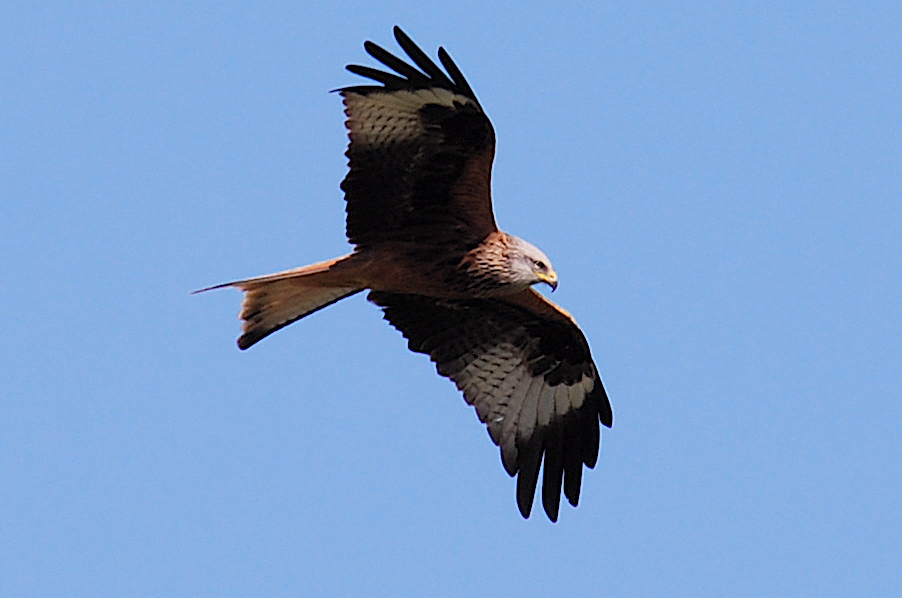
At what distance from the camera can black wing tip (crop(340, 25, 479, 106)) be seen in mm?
8492

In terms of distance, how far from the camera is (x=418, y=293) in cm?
956

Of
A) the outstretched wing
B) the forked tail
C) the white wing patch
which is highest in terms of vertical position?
the white wing patch

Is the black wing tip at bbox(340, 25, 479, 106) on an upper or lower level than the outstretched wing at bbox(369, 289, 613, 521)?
upper

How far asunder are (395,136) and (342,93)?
1.31ft

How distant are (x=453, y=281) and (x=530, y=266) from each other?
1.48ft

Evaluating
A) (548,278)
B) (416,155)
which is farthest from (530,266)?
(416,155)

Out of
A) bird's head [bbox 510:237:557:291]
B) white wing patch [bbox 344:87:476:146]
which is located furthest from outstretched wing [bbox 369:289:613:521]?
white wing patch [bbox 344:87:476:146]

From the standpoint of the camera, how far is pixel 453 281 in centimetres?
927

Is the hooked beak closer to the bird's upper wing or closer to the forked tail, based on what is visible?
the bird's upper wing

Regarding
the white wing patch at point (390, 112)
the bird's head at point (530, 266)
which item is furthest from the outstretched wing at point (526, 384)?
the white wing patch at point (390, 112)

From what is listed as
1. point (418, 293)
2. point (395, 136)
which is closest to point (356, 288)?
point (418, 293)

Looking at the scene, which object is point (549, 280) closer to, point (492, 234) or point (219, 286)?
point (492, 234)

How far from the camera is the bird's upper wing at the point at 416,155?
8703mm

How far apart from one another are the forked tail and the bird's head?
0.98 metres
